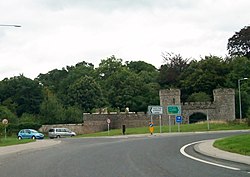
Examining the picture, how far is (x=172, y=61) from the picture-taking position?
3789 inches

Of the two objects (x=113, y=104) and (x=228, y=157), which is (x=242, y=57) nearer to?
(x=113, y=104)

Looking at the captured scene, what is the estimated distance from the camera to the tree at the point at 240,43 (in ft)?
290

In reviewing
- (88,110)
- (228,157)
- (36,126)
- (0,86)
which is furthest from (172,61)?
(228,157)

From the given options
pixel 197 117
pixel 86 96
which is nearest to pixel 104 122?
pixel 197 117

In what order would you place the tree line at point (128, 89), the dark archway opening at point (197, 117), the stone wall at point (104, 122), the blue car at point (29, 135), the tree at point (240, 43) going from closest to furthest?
1. the blue car at point (29, 135)
2. the dark archway opening at point (197, 117)
3. the stone wall at point (104, 122)
4. the tree line at point (128, 89)
5. the tree at point (240, 43)

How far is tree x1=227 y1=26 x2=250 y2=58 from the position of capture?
290ft

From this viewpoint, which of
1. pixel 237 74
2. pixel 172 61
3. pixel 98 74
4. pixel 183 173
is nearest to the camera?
pixel 183 173

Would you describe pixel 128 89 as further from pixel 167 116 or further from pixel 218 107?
pixel 218 107

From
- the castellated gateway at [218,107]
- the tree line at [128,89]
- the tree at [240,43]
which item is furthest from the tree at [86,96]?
the castellated gateway at [218,107]

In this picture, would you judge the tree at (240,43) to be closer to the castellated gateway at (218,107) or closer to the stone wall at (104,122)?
the castellated gateway at (218,107)

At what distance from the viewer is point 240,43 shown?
92.3m

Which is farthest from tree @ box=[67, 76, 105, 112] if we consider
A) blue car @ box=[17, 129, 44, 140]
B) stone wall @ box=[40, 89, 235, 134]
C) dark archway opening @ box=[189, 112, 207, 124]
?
blue car @ box=[17, 129, 44, 140]

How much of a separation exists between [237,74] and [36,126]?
123 ft

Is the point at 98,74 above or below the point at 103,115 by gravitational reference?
above
